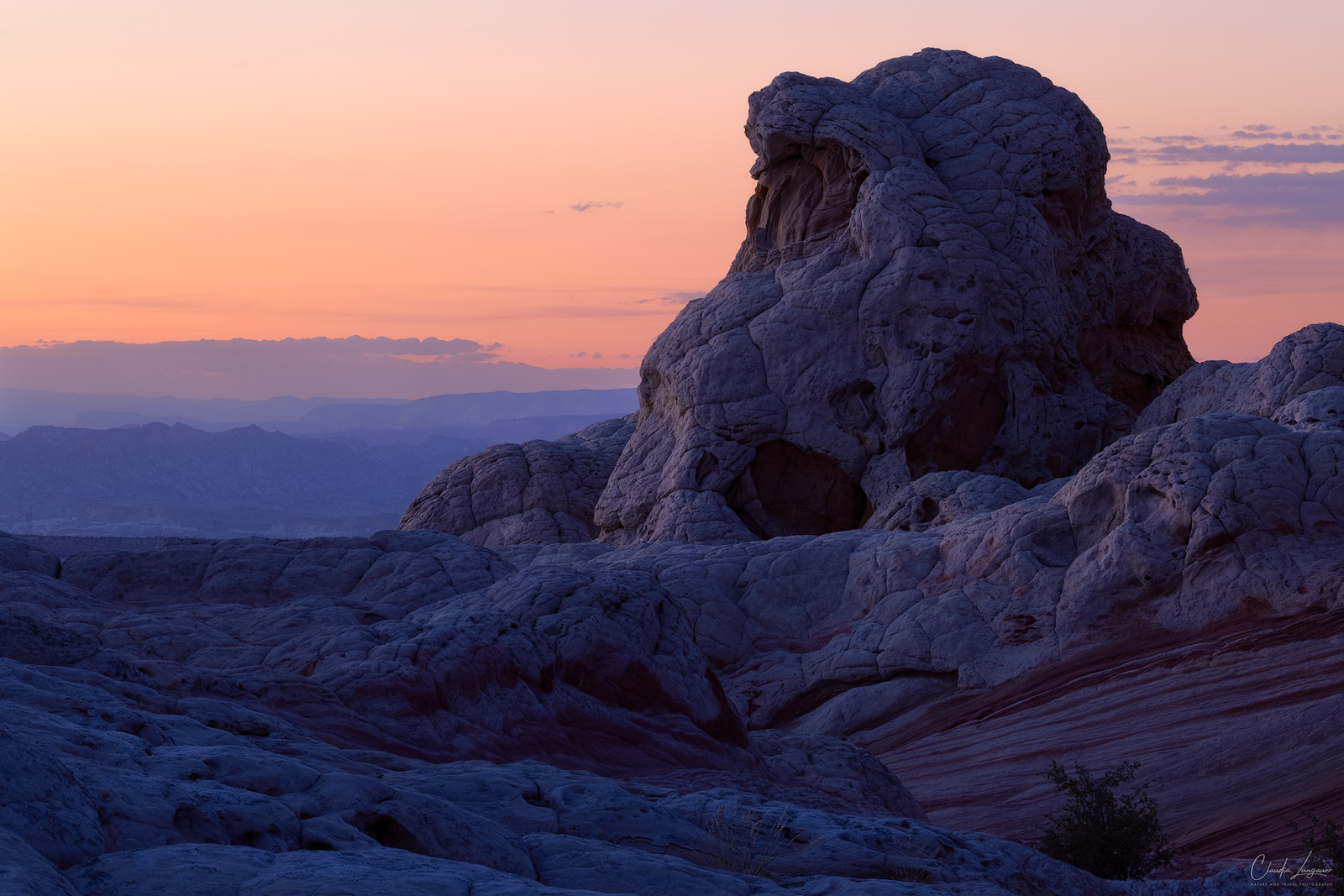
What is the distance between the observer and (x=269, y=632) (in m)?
16.0

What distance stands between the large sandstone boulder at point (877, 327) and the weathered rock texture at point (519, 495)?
427 cm

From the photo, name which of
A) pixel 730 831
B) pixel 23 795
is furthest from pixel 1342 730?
pixel 23 795

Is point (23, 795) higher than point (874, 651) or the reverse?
higher

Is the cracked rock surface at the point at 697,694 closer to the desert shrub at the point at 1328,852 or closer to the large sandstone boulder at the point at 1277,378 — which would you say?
the desert shrub at the point at 1328,852

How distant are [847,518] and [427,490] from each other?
53.0ft

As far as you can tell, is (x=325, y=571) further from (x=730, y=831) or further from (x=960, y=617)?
(x=730, y=831)

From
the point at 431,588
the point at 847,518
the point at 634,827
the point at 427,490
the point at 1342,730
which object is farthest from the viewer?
the point at 427,490

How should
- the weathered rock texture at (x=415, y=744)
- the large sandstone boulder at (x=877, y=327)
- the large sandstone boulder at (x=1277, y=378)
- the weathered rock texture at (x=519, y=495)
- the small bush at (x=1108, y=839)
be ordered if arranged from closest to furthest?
the weathered rock texture at (x=415, y=744), the small bush at (x=1108, y=839), the large sandstone boulder at (x=1277, y=378), the large sandstone boulder at (x=877, y=327), the weathered rock texture at (x=519, y=495)

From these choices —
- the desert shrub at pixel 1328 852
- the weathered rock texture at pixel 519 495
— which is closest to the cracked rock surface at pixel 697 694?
the desert shrub at pixel 1328 852

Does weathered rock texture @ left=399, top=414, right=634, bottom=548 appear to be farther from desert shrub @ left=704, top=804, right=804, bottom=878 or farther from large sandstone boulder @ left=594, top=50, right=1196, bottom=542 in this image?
desert shrub @ left=704, top=804, right=804, bottom=878

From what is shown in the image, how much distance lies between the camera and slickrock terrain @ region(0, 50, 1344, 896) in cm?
795

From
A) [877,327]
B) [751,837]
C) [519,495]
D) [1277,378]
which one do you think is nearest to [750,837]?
[751,837]

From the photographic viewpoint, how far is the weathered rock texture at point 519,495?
4181 cm

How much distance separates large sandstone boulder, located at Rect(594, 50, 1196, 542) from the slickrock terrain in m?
0.12
